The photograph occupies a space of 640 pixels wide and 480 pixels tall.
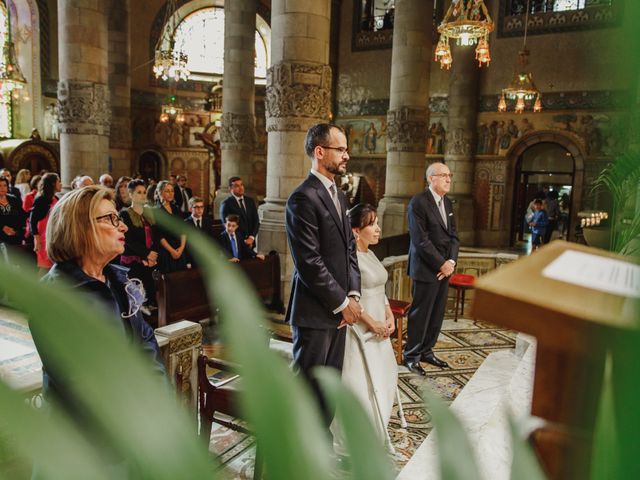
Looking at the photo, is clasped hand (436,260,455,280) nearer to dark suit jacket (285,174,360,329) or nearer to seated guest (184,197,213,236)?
dark suit jacket (285,174,360,329)

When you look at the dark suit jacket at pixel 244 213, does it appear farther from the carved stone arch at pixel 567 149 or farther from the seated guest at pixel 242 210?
the carved stone arch at pixel 567 149

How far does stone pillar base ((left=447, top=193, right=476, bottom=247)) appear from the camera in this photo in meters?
17.5

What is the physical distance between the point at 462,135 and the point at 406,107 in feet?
17.8

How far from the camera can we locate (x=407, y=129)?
42.2ft

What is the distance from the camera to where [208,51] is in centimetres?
2336

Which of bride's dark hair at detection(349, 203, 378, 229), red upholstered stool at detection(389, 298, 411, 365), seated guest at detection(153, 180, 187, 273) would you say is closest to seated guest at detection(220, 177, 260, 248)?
seated guest at detection(153, 180, 187, 273)

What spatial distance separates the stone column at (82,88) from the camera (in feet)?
31.6

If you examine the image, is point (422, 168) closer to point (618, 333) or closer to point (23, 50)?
point (618, 333)

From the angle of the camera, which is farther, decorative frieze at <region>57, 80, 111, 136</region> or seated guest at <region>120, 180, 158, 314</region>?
decorative frieze at <region>57, 80, 111, 136</region>

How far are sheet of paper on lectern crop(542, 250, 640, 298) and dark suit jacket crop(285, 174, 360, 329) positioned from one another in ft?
8.41

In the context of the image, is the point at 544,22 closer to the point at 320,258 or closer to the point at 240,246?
the point at 240,246

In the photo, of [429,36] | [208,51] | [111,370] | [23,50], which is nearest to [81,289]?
[111,370]

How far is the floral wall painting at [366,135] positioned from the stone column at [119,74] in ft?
25.2

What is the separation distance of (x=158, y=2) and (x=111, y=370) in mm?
23683
